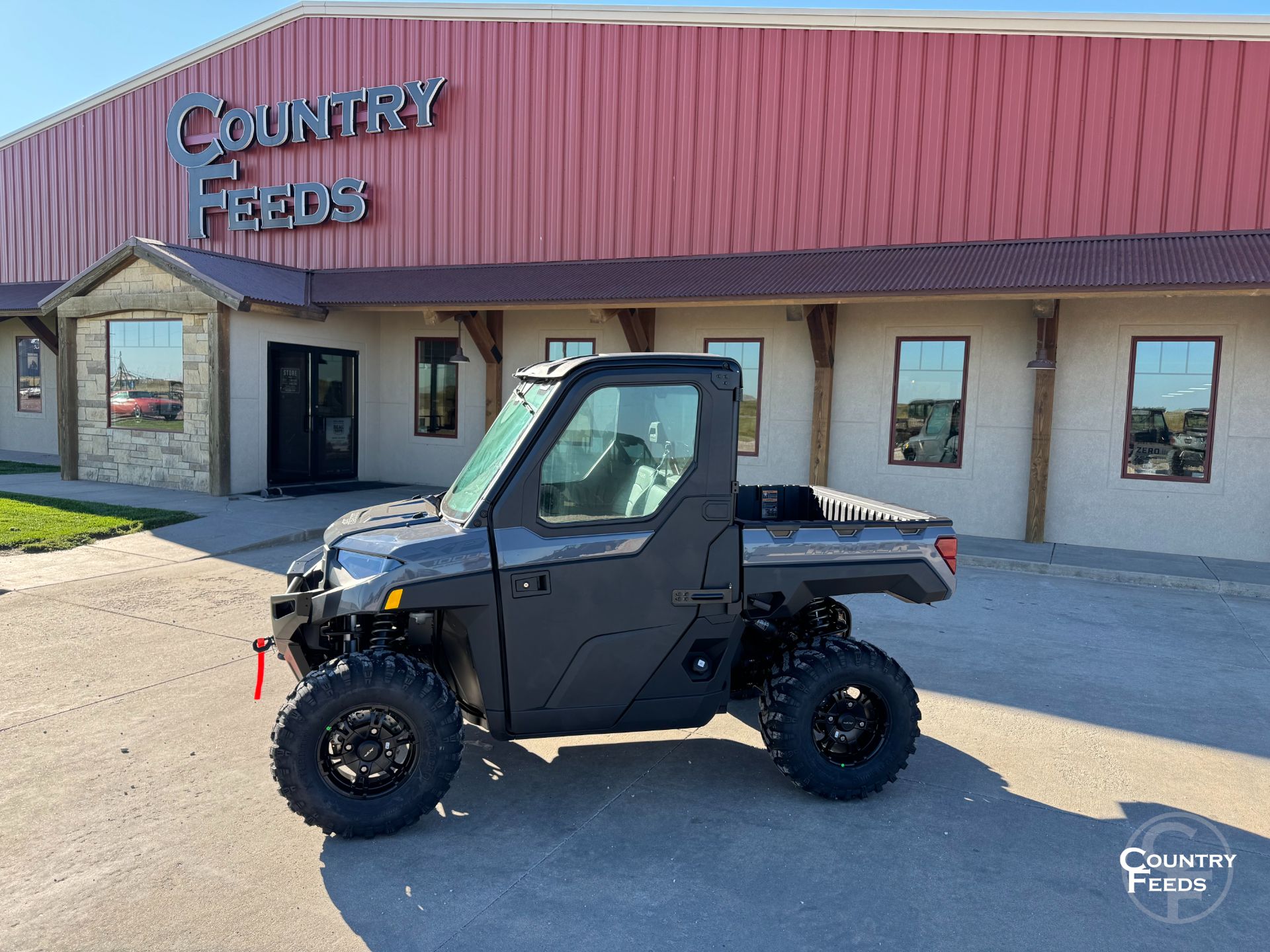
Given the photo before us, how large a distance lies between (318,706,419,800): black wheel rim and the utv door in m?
0.48

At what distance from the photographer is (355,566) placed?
3990 millimetres

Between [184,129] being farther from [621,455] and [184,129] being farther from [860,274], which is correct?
[621,455]

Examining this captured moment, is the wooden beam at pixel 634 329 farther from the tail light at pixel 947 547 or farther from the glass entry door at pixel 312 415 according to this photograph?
the tail light at pixel 947 547

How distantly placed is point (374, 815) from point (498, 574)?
1.16 m

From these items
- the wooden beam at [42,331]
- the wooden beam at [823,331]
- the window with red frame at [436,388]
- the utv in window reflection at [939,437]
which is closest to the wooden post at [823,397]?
the wooden beam at [823,331]

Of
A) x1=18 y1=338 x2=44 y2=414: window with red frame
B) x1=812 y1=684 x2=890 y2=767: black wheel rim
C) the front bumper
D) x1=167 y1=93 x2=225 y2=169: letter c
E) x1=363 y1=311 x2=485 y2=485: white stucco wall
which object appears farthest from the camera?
x1=18 y1=338 x2=44 y2=414: window with red frame

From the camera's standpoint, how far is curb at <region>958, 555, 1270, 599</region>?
30.8 feet

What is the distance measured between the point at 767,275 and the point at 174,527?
340 inches

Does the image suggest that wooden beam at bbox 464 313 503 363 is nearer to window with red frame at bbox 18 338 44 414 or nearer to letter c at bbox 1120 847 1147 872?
window with red frame at bbox 18 338 44 414

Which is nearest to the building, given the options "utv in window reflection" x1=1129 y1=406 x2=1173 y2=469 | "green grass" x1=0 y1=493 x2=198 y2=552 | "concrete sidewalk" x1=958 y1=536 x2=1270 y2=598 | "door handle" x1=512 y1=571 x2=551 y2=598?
"utv in window reflection" x1=1129 y1=406 x2=1173 y2=469

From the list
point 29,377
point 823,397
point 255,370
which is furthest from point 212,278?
point 29,377

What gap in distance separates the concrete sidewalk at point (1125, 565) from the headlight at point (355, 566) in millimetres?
8439

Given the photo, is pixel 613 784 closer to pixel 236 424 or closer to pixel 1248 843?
pixel 1248 843

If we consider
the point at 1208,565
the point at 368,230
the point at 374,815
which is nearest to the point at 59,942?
the point at 374,815
